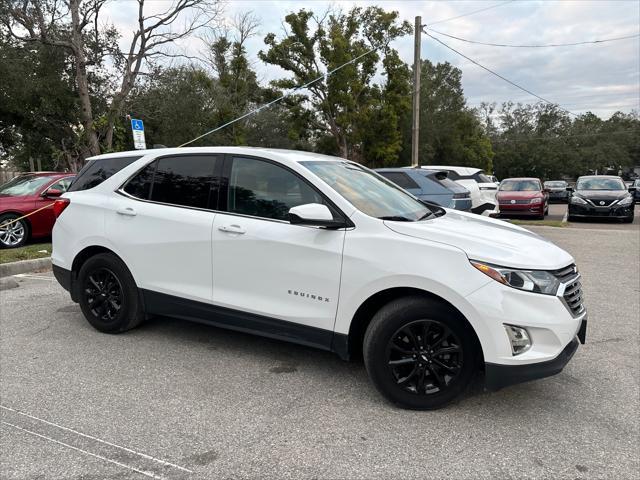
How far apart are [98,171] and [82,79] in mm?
19656

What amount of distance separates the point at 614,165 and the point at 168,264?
8870 centimetres

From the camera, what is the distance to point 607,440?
2.89 m

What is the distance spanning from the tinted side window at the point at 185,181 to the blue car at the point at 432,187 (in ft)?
17.1

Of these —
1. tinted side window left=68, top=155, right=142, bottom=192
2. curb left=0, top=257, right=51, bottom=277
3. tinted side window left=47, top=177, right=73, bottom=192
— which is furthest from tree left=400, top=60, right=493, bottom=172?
tinted side window left=68, top=155, right=142, bottom=192

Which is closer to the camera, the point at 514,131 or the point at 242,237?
the point at 242,237

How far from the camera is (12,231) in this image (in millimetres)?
9383

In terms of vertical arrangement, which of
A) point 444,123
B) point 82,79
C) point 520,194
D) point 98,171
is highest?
point 444,123

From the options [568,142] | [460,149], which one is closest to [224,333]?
[460,149]

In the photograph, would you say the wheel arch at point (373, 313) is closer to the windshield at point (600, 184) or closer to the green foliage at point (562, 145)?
the windshield at point (600, 184)

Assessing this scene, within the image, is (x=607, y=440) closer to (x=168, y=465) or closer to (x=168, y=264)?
(x=168, y=465)

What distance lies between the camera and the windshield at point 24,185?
9.78 metres

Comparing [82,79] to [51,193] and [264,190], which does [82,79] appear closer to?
[51,193]

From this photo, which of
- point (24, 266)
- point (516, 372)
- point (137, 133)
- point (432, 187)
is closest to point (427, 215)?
point (516, 372)

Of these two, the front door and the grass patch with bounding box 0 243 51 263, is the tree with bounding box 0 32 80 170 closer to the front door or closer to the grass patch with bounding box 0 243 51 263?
the grass patch with bounding box 0 243 51 263
